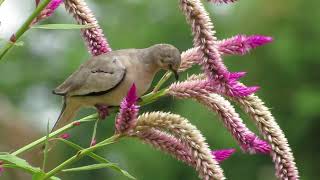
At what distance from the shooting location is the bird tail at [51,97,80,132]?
3584 mm

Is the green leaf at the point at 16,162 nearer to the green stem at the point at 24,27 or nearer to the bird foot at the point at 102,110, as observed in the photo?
the green stem at the point at 24,27

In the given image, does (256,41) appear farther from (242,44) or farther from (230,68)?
(230,68)

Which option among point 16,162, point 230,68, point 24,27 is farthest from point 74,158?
point 230,68

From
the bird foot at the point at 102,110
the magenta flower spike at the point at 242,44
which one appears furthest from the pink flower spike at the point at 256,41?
the bird foot at the point at 102,110

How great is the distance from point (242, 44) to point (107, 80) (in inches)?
31.8

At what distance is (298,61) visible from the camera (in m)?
19.5

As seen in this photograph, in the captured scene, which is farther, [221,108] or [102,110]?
[102,110]

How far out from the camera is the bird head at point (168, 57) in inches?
127

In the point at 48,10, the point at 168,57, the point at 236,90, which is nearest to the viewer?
the point at 236,90

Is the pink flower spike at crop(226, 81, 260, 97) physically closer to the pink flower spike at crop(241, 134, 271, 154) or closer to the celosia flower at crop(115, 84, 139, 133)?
the pink flower spike at crop(241, 134, 271, 154)

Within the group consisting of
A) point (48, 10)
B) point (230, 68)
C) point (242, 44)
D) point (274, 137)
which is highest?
point (230, 68)

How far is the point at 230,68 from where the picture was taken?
58.2ft

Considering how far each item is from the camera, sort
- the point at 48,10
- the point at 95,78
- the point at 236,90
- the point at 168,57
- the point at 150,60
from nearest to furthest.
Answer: the point at 236,90, the point at 48,10, the point at 168,57, the point at 95,78, the point at 150,60

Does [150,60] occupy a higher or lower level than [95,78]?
higher
